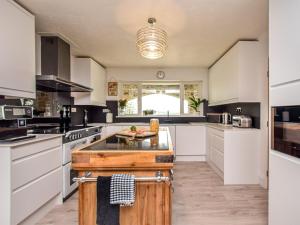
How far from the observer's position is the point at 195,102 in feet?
17.6

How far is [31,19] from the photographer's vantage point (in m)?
2.46

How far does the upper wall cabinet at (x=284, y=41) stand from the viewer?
141cm

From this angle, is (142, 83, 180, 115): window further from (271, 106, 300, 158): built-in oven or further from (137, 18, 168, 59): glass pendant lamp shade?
(271, 106, 300, 158): built-in oven

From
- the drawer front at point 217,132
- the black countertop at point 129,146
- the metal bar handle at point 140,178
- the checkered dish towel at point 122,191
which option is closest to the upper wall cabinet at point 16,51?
the black countertop at point 129,146

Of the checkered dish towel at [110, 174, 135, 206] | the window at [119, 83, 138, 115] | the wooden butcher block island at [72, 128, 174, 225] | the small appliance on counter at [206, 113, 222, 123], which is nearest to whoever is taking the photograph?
the checkered dish towel at [110, 174, 135, 206]

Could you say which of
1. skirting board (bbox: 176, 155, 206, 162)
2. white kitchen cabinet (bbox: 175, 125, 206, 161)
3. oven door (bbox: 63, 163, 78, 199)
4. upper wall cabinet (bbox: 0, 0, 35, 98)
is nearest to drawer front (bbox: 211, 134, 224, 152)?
white kitchen cabinet (bbox: 175, 125, 206, 161)

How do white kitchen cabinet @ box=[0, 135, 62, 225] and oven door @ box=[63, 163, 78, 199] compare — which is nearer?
white kitchen cabinet @ box=[0, 135, 62, 225]

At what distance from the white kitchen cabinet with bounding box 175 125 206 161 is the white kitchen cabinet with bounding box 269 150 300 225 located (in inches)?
120

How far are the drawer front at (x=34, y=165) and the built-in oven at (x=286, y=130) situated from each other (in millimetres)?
2212

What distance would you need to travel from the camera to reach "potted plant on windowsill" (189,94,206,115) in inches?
211

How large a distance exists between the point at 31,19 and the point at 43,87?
112cm

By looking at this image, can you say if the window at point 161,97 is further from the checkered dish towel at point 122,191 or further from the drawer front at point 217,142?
the checkered dish towel at point 122,191

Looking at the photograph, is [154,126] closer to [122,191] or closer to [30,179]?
[122,191]

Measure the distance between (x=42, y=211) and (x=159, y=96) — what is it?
3820 millimetres
